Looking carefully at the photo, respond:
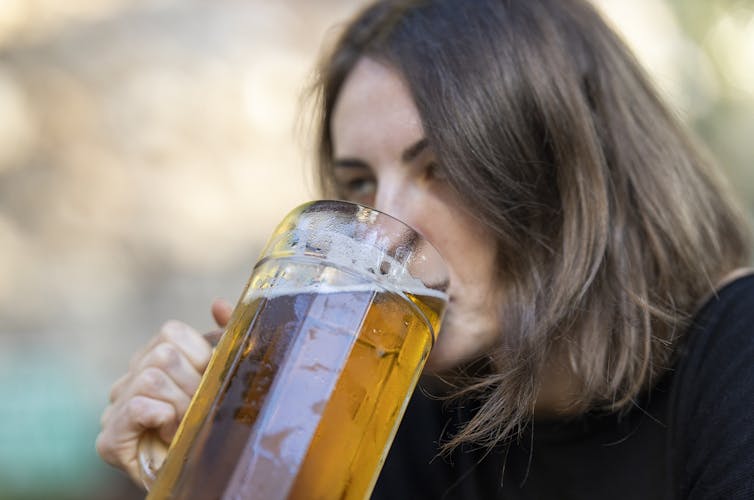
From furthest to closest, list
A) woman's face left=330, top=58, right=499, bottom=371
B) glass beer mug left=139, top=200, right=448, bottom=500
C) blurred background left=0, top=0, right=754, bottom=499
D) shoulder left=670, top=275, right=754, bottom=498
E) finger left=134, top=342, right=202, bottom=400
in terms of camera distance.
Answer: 1. blurred background left=0, top=0, right=754, bottom=499
2. woman's face left=330, top=58, right=499, bottom=371
3. finger left=134, top=342, right=202, bottom=400
4. shoulder left=670, top=275, right=754, bottom=498
5. glass beer mug left=139, top=200, right=448, bottom=500

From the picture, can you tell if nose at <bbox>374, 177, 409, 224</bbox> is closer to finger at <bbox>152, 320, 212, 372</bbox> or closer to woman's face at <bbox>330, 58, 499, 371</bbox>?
woman's face at <bbox>330, 58, 499, 371</bbox>

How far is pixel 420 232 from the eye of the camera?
1.10m

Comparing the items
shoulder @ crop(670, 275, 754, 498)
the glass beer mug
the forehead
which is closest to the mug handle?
the glass beer mug

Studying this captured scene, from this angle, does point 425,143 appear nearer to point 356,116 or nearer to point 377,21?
point 356,116

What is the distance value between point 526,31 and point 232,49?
274cm

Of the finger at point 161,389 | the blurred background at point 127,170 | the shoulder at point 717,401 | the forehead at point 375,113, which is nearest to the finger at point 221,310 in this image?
the finger at point 161,389

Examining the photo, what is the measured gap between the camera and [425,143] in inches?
45.4

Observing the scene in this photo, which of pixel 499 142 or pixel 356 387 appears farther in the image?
pixel 499 142

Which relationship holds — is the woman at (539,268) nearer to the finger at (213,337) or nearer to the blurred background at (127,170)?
the finger at (213,337)

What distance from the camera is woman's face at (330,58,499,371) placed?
1.12 meters

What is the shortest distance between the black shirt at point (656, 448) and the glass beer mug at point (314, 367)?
0.42m

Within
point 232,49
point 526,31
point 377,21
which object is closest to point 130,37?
point 232,49

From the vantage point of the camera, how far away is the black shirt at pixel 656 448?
96 cm

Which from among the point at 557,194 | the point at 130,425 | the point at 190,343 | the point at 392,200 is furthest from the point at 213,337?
the point at 557,194
